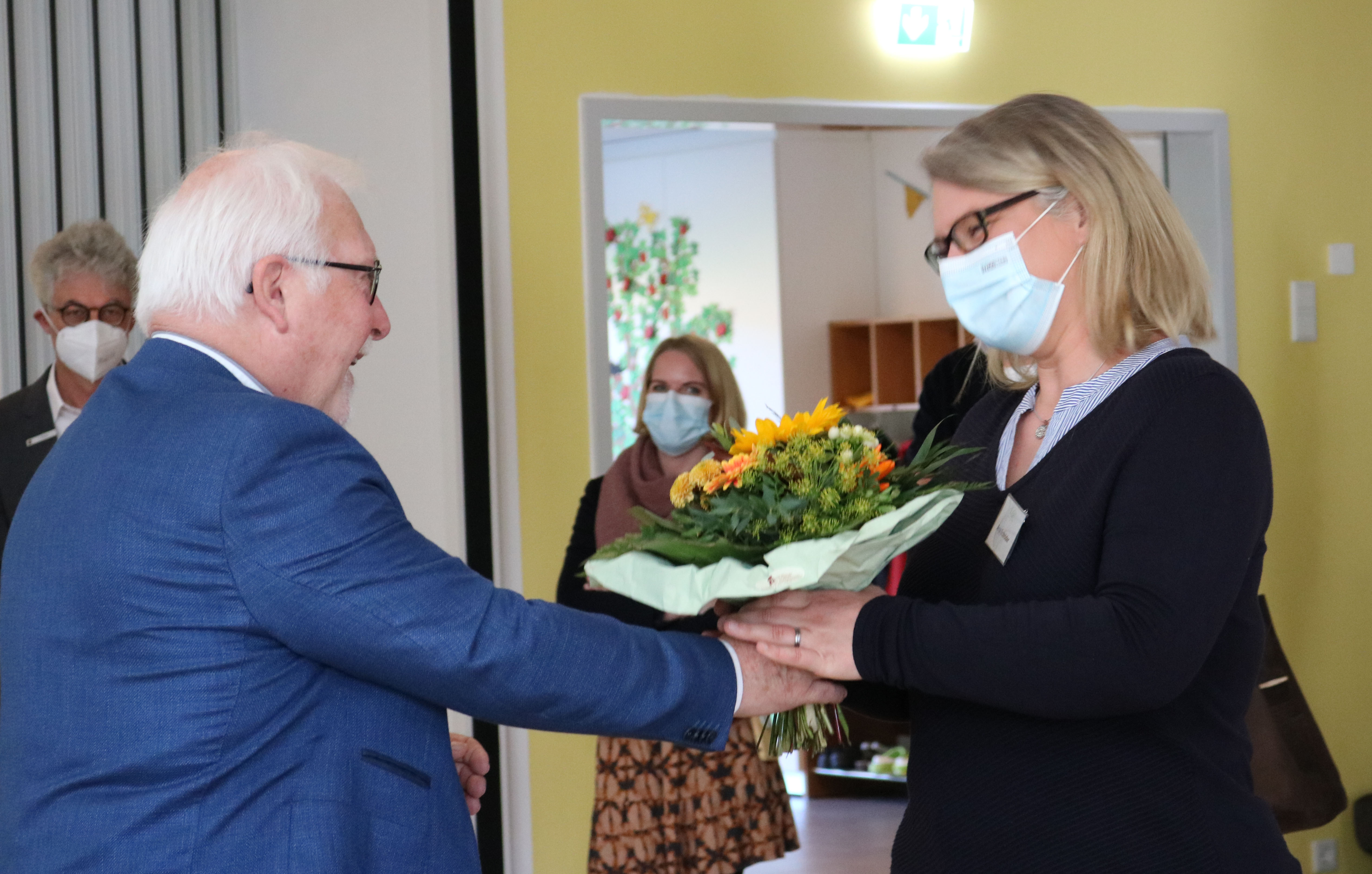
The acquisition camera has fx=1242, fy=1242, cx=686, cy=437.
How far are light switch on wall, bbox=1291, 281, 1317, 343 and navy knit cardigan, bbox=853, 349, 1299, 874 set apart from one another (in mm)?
3129

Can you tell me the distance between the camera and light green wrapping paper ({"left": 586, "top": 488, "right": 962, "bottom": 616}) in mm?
1318

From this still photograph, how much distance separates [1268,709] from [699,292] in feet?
15.6

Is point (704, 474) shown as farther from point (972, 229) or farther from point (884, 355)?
point (884, 355)

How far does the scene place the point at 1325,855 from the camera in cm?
412

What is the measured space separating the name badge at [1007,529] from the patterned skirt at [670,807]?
5.48 ft

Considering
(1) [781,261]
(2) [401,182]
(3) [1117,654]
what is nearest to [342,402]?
(3) [1117,654]

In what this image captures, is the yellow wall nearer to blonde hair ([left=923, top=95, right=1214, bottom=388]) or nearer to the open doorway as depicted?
blonde hair ([left=923, top=95, right=1214, bottom=388])

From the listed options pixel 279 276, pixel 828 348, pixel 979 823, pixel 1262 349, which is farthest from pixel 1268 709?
pixel 828 348

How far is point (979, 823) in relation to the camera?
139 centimetres

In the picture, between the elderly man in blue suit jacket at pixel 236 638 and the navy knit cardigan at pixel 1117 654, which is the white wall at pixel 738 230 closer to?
the navy knit cardigan at pixel 1117 654

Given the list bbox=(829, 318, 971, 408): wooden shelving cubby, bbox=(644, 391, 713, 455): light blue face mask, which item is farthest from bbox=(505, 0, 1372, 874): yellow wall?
bbox=(829, 318, 971, 408): wooden shelving cubby

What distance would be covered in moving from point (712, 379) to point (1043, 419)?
1.81 meters

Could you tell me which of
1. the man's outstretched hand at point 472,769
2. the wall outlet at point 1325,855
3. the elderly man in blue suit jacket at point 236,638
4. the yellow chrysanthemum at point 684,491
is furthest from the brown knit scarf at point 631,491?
the wall outlet at point 1325,855

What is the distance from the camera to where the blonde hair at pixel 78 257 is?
286 cm
